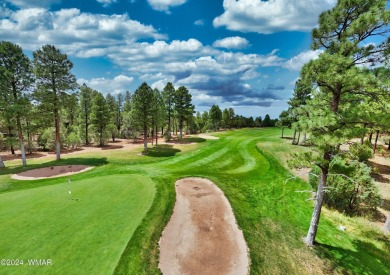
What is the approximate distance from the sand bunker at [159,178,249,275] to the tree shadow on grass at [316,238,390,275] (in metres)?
4.99

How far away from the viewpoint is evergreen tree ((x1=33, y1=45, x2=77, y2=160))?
29.9 m

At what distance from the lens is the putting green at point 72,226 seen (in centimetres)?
920

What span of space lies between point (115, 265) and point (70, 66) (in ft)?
101

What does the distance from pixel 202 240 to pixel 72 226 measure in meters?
6.71

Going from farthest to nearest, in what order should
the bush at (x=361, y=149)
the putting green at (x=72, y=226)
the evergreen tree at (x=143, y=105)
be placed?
1. the evergreen tree at (x=143, y=105)
2. the bush at (x=361, y=149)
3. the putting green at (x=72, y=226)

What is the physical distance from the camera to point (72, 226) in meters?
11.5

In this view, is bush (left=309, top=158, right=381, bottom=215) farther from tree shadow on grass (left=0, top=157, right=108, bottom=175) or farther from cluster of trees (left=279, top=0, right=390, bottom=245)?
tree shadow on grass (left=0, top=157, right=108, bottom=175)

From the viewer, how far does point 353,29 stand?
398 inches

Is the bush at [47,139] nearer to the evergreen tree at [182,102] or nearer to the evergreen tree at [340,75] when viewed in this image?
the evergreen tree at [182,102]

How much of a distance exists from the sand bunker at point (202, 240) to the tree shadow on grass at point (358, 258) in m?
4.99

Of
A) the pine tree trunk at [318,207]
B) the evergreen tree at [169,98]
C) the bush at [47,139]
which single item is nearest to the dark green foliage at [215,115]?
the evergreen tree at [169,98]

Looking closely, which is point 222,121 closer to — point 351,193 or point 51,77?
point 51,77

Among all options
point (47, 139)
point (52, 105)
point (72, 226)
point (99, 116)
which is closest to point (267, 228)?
point (72, 226)

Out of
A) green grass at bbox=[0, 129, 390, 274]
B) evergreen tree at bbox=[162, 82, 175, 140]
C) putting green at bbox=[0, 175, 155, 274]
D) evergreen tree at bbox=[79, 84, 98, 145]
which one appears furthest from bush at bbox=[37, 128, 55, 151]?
putting green at bbox=[0, 175, 155, 274]
